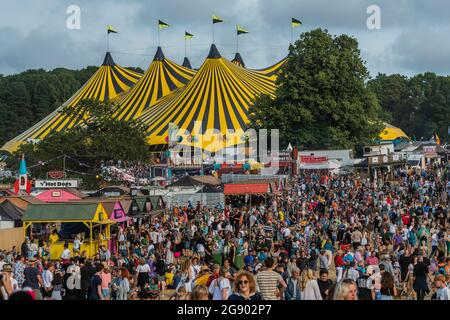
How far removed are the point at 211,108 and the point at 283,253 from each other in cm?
3679

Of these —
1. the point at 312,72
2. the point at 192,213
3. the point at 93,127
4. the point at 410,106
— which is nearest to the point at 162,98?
the point at 312,72

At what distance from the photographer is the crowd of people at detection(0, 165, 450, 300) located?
11.2m

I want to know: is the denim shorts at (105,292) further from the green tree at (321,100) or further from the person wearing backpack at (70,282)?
the green tree at (321,100)

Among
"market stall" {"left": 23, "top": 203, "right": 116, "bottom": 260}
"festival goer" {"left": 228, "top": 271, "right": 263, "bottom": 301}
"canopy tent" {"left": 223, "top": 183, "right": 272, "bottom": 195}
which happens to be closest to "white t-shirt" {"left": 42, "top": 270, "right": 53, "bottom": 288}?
"market stall" {"left": 23, "top": 203, "right": 116, "bottom": 260}

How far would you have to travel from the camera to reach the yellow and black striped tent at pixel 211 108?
50.1m

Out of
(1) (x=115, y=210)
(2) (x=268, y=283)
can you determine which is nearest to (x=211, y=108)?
(1) (x=115, y=210)

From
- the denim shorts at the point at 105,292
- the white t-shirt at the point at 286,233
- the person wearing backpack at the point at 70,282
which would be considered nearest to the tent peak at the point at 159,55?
the white t-shirt at the point at 286,233

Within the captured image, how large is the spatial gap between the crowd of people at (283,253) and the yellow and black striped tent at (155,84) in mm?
23356

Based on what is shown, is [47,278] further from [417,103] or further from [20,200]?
[417,103]

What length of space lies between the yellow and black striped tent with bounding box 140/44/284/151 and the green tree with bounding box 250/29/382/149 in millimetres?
2051

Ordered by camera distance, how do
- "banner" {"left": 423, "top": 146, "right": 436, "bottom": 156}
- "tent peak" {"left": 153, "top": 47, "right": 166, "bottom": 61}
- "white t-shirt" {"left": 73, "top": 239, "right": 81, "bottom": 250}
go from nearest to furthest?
"white t-shirt" {"left": 73, "top": 239, "right": 81, "bottom": 250}, "banner" {"left": 423, "top": 146, "right": 436, "bottom": 156}, "tent peak" {"left": 153, "top": 47, "right": 166, "bottom": 61}

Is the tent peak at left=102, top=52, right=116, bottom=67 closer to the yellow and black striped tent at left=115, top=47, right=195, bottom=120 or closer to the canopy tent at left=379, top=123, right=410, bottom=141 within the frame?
the yellow and black striped tent at left=115, top=47, right=195, bottom=120

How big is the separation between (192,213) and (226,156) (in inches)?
634
